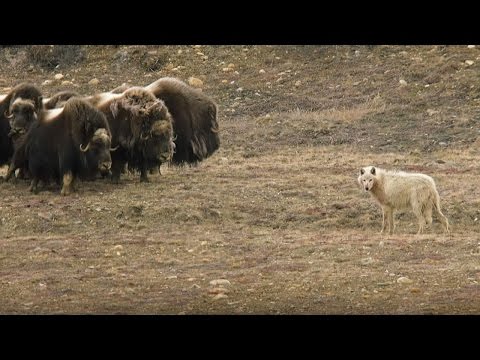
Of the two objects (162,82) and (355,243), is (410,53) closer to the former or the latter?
(162,82)

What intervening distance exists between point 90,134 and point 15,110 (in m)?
1.07

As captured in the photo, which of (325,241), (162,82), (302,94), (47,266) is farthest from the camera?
(302,94)

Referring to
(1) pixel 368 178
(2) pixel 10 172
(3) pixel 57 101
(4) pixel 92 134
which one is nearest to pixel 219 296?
(1) pixel 368 178

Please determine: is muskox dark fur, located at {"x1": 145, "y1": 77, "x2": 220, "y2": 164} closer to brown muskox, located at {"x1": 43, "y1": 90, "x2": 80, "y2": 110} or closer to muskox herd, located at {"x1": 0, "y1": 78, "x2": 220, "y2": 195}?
muskox herd, located at {"x1": 0, "y1": 78, "x2": 220, "y2": 195}

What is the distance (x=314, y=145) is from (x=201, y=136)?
6.97ft

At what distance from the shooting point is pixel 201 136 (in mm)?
12625

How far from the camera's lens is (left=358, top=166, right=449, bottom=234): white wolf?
8.98 metres

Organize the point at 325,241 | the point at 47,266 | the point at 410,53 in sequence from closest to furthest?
1. the point at 47,266
2. the point at 325,241
3. the point at 410,53

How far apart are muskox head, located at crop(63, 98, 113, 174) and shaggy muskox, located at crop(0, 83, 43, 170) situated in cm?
66

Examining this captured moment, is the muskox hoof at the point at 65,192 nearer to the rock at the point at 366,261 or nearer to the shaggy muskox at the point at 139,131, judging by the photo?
the shaggy muskox at the point at 139,131

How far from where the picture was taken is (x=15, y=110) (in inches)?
446

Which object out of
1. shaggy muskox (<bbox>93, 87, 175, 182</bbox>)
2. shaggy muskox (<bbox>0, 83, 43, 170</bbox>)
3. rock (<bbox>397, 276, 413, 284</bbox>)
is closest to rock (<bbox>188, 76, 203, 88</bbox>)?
shaggy muskox (<bbox>0, 83, 43, 170</bbox>)

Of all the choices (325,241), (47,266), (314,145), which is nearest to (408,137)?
(314,145)

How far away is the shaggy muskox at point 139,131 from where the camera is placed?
37.0ft
